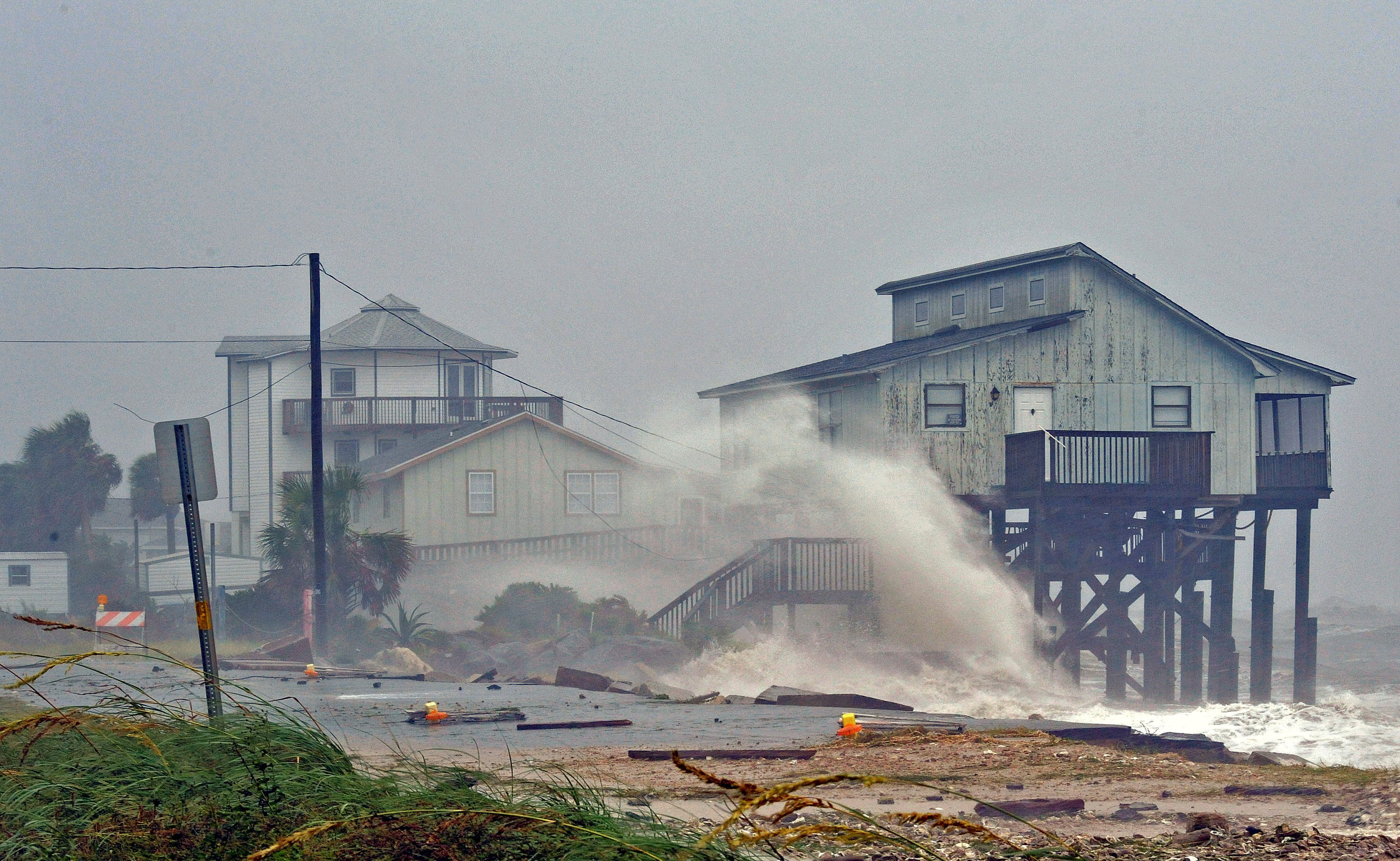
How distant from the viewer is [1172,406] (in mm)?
32500

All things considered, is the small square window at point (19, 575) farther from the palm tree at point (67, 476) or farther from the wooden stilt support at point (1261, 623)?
the wooden stilt support at point (1261, 623)

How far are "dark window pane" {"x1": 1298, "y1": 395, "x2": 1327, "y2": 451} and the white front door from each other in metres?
8.24

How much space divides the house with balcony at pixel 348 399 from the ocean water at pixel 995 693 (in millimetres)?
23042

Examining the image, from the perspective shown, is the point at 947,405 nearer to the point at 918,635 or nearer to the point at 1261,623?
the point at 918,635

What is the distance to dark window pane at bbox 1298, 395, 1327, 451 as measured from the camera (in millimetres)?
35031

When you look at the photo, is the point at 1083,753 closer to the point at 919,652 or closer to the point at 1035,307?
the point at 919,652

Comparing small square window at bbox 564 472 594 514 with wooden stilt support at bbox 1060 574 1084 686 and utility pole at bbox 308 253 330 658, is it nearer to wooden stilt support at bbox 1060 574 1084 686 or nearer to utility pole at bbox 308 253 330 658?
utility pole at bbox 308 253 330 658

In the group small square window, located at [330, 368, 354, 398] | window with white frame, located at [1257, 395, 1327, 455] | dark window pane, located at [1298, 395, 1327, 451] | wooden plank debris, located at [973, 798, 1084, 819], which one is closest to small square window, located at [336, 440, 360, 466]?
small square window, located at [330, 368, 354, 398]

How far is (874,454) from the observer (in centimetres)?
3102

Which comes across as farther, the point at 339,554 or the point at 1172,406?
the point at 1172,406

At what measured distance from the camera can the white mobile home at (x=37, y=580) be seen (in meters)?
45.3

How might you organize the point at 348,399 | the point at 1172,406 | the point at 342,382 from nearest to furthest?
the point at 1172,406
the point at 348,399
the point at 342,382

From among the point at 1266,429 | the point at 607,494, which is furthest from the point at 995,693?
the point at 607,494

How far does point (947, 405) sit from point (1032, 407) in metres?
2.17
